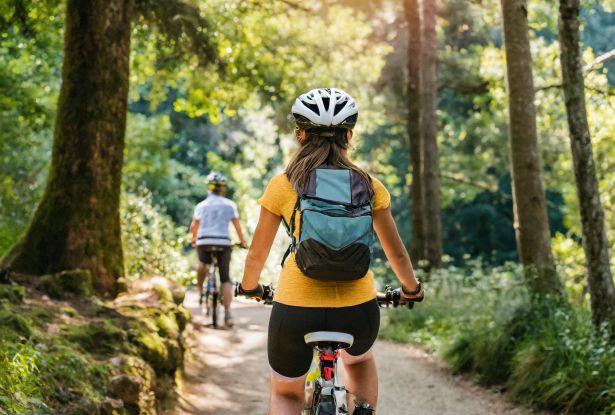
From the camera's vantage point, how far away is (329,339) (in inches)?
151

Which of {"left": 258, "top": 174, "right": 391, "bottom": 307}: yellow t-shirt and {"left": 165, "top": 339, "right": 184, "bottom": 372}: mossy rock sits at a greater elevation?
{"left": 258, "top": 174, "right": 391, "bottom": 307}: yellow t-shirt

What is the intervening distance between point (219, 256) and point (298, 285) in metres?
9.26

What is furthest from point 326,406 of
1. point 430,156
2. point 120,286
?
point 430,156

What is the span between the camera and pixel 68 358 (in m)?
5.98

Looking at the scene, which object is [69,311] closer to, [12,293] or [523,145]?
[12,293]

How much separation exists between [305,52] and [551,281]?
496 inches

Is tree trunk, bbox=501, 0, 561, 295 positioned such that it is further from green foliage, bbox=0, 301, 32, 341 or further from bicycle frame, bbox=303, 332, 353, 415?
bicycle frame, bbox=303, 332, 353, 415

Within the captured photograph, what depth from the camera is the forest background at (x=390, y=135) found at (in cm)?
956

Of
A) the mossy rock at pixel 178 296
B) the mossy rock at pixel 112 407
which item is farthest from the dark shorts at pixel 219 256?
the mossy rock at pixel 112 407

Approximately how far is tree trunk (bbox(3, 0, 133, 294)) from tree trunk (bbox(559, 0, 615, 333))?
16.4 feet

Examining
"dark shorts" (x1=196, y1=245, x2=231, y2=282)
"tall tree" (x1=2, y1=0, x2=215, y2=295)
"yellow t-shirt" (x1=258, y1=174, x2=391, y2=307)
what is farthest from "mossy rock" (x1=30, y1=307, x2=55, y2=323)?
"dark shorts" (x1=196, y1=245, x2=231, y2=282)

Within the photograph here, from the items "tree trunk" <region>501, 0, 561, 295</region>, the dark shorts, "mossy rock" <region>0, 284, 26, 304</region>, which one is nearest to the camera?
"mossy rock" <region>0, 284, 26, 304</region>

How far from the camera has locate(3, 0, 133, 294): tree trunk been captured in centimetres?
941

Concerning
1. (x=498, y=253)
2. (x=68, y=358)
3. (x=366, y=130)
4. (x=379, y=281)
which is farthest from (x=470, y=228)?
(x=68, y=358)
